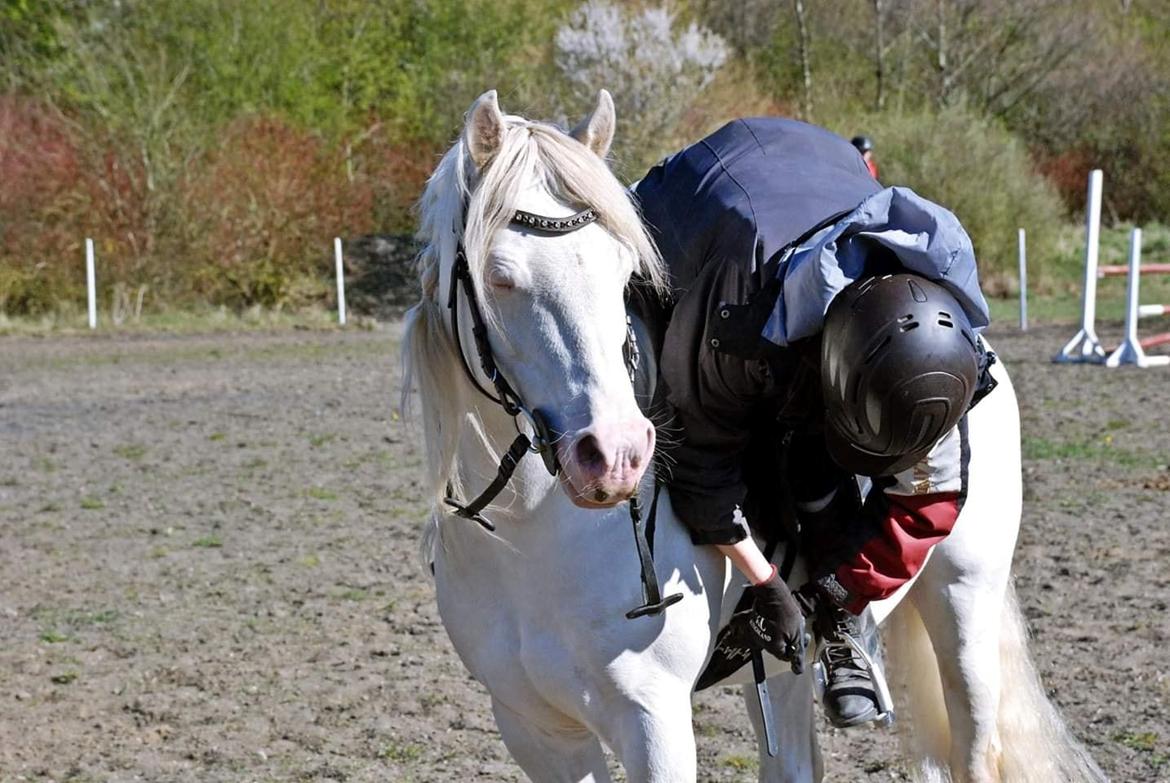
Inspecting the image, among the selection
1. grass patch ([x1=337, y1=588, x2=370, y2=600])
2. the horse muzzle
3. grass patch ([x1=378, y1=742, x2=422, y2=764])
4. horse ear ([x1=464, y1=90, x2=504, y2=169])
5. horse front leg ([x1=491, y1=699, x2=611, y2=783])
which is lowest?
grass patch ([x1=378, y1=742, x2=422, y2=764])

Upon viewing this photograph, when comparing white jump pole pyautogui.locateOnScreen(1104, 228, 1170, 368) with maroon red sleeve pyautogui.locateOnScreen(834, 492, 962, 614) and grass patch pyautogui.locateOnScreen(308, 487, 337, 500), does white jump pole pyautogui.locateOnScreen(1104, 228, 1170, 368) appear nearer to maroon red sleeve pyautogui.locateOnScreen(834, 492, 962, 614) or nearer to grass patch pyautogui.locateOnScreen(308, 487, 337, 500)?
grass patch pyautogui.locateOnScreen(308, 487, 337, 500)

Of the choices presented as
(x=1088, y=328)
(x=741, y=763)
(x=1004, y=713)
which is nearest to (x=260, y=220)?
(x=1088, y=328)

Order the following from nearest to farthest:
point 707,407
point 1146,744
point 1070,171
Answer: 1. point 707,407
2. point 1146,744
3. point 1070,171

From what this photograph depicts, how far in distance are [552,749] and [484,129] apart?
4.22 feet

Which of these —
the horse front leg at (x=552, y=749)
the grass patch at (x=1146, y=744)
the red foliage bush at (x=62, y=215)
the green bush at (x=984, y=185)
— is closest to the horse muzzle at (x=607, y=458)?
the horse front leg at (x=552, y=749)

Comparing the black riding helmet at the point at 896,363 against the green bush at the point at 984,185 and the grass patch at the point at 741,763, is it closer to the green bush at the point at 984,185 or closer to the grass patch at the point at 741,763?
the grass patch at the point at 741,763

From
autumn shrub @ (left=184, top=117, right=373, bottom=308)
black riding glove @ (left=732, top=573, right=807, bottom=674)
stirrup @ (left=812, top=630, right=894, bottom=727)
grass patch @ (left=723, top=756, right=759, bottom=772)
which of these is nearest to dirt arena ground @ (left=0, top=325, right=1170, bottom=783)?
grass patch @ (left=723, top=756, right=759, bottom=772)

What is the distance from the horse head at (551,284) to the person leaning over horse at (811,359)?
0.98ft

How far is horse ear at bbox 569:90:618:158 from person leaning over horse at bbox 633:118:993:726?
1.14ft

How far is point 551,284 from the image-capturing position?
8.04 ft

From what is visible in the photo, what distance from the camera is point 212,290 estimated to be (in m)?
24.4

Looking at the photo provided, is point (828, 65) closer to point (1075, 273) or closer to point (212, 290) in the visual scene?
point (1075, 273)

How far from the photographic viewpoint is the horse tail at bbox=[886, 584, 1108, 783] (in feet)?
12.0

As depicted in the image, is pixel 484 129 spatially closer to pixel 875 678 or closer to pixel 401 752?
pixel 875 678
